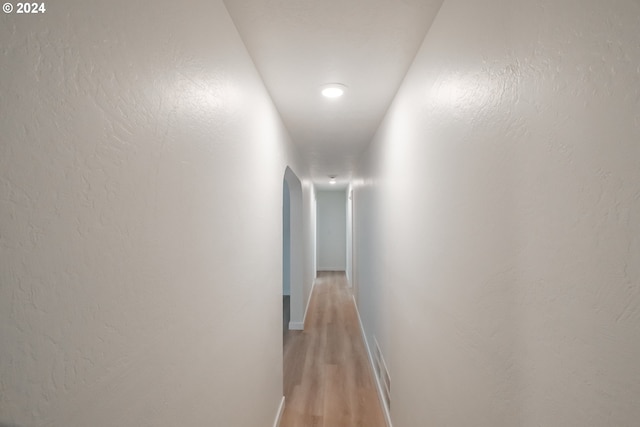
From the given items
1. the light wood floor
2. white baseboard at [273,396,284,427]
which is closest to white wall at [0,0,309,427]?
white baseboard at [273,396,284,427]

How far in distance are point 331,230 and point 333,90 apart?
7.30 m

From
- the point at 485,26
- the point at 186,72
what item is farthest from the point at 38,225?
the point at 485,26

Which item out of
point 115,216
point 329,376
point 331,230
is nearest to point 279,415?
point 329,376

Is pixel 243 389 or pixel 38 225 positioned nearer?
pixel 38 225

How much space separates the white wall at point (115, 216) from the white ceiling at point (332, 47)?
0.24 m

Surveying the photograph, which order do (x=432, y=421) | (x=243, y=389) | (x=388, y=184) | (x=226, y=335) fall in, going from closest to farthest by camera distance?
(x=226, y=335) < (x=432, y=421) < (x=243, y=389) < (x=388, y=184)

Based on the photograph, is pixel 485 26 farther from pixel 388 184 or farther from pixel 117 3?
pixel 388 184

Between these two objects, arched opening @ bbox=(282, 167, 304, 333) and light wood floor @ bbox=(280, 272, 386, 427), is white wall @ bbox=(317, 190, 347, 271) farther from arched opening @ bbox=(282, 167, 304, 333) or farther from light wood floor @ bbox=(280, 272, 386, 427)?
arched opening @ bbox=(282, 167, 304, 333)

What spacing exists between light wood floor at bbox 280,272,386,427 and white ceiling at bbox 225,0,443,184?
8.06ft

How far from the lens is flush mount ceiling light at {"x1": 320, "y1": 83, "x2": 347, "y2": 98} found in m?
1.83

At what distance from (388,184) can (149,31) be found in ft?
6.06

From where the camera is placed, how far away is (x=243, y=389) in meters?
1.35

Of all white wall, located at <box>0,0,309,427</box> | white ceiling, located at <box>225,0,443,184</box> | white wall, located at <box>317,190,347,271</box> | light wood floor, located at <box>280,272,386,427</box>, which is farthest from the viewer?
white wall, located at <box>317,190,347,271</box>

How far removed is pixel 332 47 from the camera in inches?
55.5
